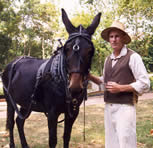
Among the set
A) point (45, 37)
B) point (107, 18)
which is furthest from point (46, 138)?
point (45, 37)

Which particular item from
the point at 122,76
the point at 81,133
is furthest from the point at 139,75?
the point at 81,133

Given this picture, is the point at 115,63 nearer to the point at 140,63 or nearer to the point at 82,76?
the point at 140,63

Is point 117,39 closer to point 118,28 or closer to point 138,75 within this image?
point 118,28

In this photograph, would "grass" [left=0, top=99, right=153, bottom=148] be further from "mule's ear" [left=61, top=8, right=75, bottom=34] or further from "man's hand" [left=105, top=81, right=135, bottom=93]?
"mule's ear" [left=61, top=8, right=75, bottom=34]

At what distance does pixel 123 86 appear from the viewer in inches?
87.7

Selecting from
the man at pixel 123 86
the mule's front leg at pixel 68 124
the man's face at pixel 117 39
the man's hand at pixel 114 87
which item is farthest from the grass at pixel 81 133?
the man's face at pixel 117 39

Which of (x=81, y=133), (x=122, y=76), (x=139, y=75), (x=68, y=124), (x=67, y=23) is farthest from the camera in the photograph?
(x=81, y=133)

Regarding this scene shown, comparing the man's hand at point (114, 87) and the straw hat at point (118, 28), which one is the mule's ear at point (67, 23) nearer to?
the straw hat at point (118, 28)

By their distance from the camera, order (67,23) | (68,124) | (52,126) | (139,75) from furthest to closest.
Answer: (68,124) → (52,126) → (67,23) → (139,75)

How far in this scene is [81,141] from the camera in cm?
436

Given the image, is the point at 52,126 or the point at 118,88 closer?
the point at 118,88

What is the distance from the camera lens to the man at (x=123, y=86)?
2215 millimetres

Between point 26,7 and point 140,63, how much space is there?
59.9 ft

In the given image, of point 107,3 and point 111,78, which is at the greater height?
point 107,3
